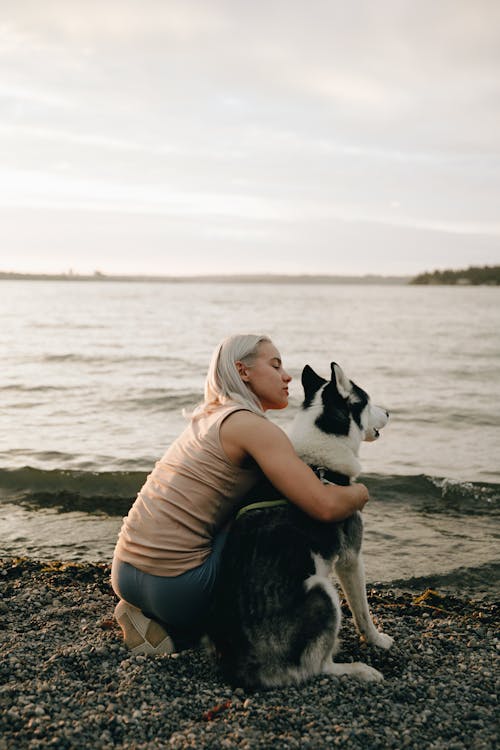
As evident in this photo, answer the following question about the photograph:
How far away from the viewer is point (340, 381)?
15.1 feet

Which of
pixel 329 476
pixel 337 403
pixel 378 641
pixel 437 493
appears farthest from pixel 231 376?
pixel 437 493

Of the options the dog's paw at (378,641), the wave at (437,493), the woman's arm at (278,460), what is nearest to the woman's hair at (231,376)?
the woman's arm at (278,460)

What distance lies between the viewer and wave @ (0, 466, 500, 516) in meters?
9.59

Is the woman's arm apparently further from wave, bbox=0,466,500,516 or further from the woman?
wave, bbox=0,466,500,516

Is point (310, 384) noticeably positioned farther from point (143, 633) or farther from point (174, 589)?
point (143, 633)

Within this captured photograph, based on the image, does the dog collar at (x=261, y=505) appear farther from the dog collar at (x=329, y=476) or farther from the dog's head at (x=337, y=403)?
the dog's head at (x=337, y=403)

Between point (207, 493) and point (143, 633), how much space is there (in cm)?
112

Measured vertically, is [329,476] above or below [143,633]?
→ above

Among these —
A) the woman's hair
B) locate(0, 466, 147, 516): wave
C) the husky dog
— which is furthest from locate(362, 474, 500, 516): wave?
the woman's hair

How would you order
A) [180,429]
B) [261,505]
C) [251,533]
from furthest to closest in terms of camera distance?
[180,429]
[261,505]
[251,533]

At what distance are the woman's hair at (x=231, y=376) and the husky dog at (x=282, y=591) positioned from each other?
0.51 m

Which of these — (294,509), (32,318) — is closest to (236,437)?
(294,509)

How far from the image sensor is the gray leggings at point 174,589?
4.23m

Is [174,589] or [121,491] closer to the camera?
[174,589]
